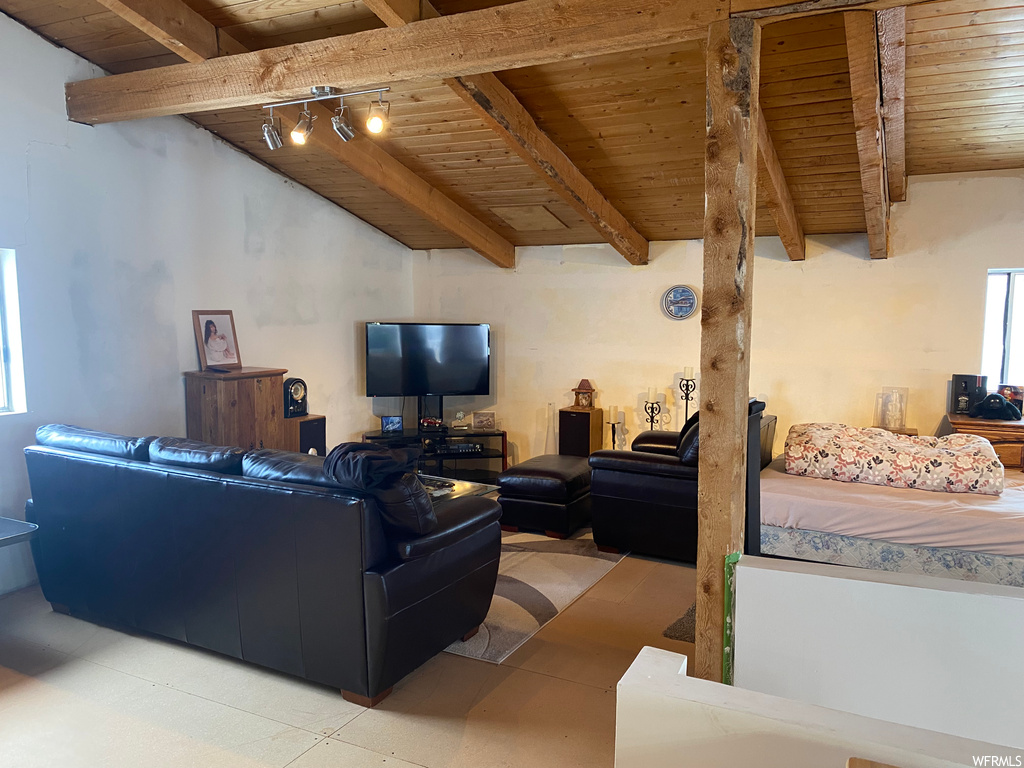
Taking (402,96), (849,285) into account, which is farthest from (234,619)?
(849,285)

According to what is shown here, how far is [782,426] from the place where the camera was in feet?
20.5

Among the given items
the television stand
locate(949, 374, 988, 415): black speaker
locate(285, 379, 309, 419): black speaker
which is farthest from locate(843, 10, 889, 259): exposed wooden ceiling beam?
locate(285, 379, 309, 419): black speaker

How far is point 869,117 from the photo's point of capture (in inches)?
156

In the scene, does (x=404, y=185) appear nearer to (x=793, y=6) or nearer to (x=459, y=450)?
(x=459, y=450)

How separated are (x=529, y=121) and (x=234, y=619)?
10.9 ft

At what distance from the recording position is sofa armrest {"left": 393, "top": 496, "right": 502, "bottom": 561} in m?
2.89

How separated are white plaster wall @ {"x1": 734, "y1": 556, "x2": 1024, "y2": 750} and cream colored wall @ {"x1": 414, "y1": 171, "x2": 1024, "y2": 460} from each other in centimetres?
422

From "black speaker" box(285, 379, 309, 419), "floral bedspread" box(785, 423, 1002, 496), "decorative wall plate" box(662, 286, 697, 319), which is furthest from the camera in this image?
"decorative wall plate" box(662, 286, 697, 319)

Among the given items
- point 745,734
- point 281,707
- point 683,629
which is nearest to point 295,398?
point 281,707

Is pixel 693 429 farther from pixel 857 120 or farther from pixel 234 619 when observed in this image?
pixel 234 619

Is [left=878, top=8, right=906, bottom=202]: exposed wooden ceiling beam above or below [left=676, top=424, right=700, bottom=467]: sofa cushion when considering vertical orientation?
above

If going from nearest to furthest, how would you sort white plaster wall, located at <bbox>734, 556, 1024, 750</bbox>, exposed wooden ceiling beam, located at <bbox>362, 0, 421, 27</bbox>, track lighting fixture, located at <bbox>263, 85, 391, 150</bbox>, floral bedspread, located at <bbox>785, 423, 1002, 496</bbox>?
1. white plaster wall, located at <bbox>734, 556, 1024, 750</bbox>
2. exposed wooden ceiling beam, located at <bbox>362, 0, 421, 27</bbox>
3. track lighting fixture, located at <bbox>263, 85, 391, 150</bbox>
4. floral bedspread, located at <bbox>785, 423, 1002, 496</bbox>

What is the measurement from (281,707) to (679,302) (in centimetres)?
480

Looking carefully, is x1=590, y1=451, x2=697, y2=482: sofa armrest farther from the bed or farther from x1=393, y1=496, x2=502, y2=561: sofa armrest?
x1=393, y1=496, x2=502, y2=561: sofa armrest
